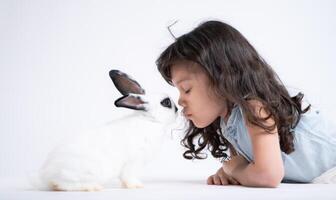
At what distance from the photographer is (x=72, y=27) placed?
229cm

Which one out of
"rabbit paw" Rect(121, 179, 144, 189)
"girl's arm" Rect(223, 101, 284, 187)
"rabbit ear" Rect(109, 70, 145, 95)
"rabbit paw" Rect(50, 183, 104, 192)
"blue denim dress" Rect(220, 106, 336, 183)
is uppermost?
"rabbit ear" Rect(109, 70, 145, 95)

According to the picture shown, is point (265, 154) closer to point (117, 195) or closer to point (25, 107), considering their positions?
point (117, 195)

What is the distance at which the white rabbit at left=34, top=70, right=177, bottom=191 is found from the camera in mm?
1162

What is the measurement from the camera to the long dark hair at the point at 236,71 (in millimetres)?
1393

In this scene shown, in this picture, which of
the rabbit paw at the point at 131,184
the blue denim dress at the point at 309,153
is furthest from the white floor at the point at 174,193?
the blue denim dress at the point at 309,153

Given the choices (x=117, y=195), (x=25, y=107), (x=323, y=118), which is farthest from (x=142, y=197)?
(x=25, y=107)

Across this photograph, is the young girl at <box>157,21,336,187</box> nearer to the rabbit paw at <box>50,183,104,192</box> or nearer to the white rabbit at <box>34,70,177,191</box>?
the white rabbit at <box>34,70,177,191</box>

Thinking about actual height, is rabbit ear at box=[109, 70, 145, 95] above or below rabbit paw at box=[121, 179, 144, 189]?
above

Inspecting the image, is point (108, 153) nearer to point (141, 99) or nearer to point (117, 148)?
point (117, 148)

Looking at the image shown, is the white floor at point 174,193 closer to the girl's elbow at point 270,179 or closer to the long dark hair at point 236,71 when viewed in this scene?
the girl's elbow at point 270,179

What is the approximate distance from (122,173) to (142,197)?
0.51ft

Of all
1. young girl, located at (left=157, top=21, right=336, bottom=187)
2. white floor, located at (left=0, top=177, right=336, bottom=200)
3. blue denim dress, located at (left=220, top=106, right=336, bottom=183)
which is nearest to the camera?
white floor, located at (left=0, top=177, right=336, bottom=200)

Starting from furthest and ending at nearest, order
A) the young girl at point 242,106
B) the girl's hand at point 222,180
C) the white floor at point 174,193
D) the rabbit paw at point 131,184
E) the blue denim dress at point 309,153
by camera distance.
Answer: the blue denim dress at point 309,153
the girl's hand at point 222,180
the young girl at point 242,106
the rabbit paw at point 131,184
the white floor at point 174,193

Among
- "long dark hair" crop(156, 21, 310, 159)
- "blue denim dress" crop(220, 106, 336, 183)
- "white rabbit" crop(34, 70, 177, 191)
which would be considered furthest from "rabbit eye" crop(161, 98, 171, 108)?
"blue denim dress" crop(220, 106, 336, 183)
